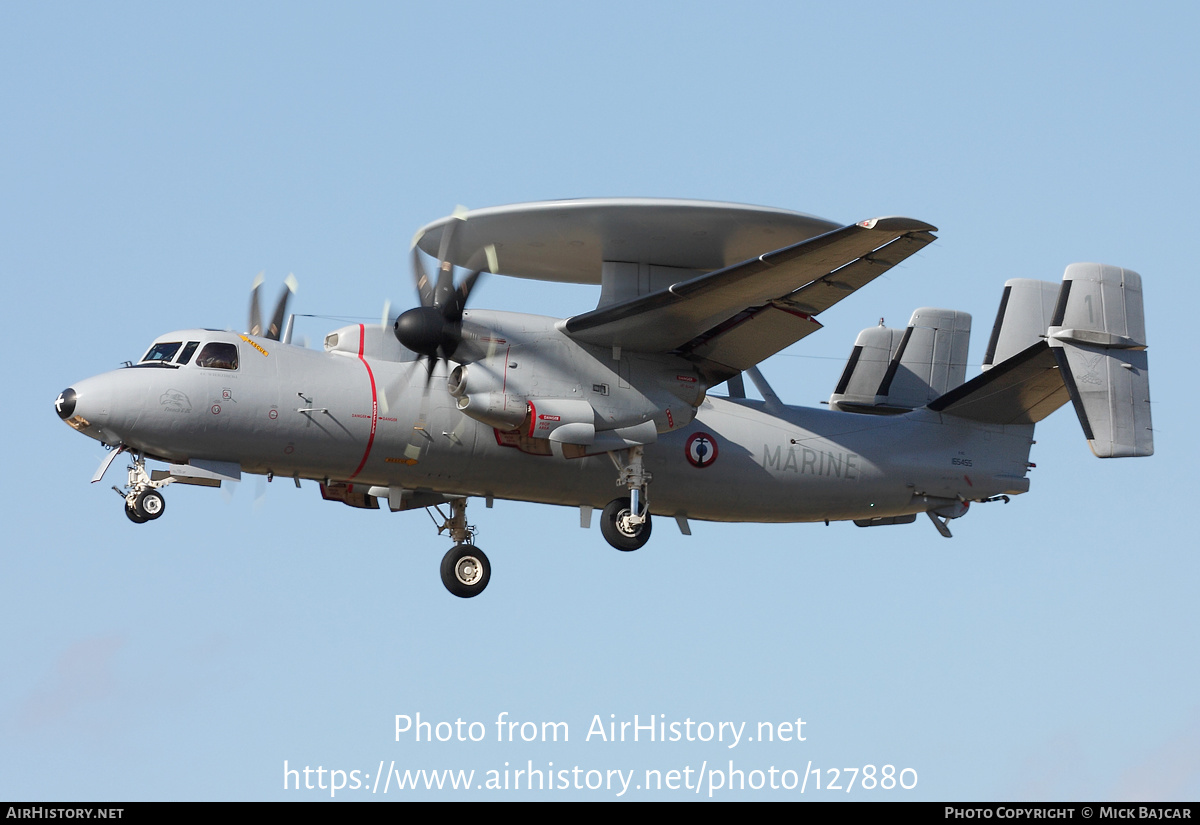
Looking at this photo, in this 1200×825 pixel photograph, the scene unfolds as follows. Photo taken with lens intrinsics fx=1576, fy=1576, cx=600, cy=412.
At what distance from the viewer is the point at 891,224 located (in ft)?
66.3

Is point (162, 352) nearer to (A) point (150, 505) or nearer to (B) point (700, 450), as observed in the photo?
(A) point (150, 505)

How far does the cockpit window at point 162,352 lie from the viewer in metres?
21.8

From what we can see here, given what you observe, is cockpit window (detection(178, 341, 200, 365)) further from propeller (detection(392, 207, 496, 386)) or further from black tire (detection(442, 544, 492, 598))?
black tire (detection(442, 544, 492, 598))

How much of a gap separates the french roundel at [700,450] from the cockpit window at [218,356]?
6930 millimetres

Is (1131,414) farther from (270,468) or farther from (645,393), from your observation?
(270,468)

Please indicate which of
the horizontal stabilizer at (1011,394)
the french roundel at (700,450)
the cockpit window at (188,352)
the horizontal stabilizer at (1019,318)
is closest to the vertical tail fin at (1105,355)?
the horizontal stabilizer at (1011,394)

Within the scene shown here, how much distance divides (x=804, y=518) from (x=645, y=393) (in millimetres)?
4187

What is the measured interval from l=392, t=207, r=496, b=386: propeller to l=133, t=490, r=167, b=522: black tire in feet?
13.0

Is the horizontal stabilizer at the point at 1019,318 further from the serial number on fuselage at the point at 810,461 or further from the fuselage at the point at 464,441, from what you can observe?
the serial number on fuselage at the point at 810,461

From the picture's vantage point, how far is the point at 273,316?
24.0 meters

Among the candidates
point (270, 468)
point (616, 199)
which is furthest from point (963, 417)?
point (270, 468)

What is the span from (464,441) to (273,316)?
377 cm

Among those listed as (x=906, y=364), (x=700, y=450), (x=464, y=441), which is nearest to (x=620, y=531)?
(x=700, y=450)

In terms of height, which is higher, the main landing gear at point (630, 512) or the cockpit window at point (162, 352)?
the cockpit window at point (162, 352)
